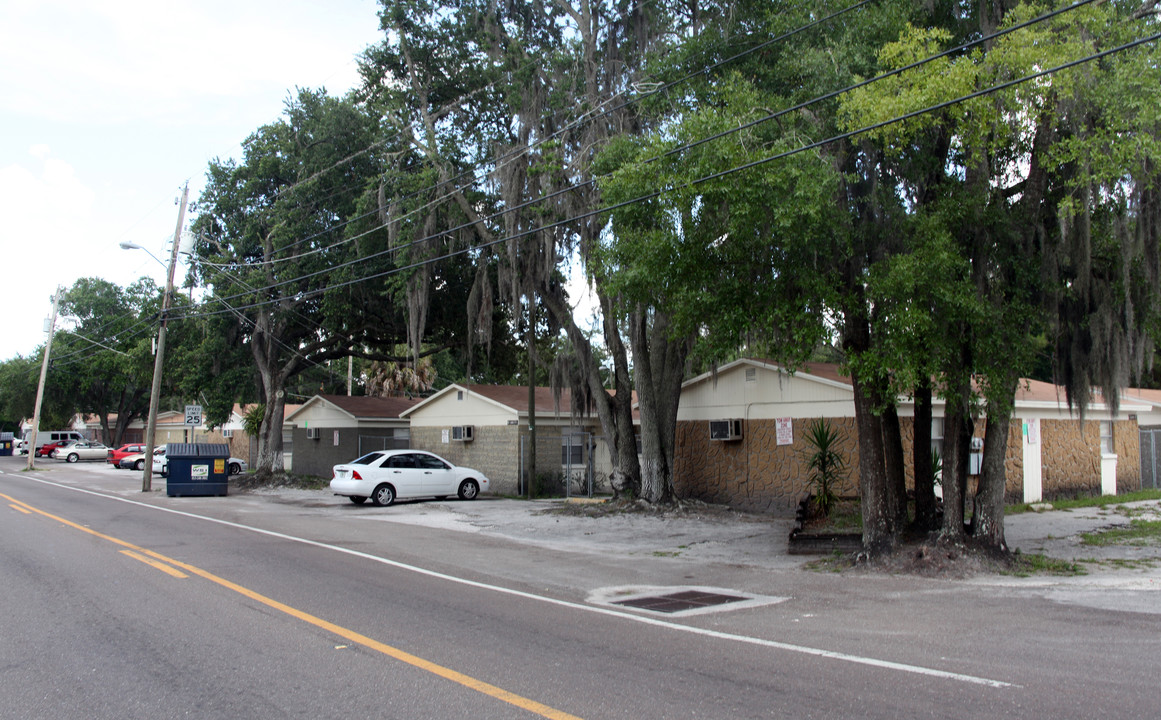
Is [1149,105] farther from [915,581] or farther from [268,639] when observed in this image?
[268,639]

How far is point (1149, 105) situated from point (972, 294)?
8.37 feet

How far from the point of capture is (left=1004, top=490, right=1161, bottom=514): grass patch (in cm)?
1825

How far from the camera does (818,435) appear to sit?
51.1ft

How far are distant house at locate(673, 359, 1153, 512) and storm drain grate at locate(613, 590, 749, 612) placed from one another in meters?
8.83

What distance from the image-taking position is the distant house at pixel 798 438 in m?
18.1

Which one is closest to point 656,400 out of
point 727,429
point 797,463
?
point 727,429

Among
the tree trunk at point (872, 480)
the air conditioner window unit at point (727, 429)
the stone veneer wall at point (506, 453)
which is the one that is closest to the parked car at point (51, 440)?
the stone veneer wall at point (506, 453)

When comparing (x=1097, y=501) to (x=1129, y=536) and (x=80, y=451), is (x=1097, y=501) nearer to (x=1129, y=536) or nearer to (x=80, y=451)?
(x=1129, y=536)

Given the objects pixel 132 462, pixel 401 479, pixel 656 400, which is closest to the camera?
pixel 656 400

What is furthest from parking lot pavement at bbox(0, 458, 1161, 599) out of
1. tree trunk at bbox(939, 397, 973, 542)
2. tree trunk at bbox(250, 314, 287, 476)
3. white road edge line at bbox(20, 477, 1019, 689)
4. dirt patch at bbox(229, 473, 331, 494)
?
tree trunk at bbox(250, 314, 287, 476)

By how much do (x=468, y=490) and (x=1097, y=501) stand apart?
16514 mm

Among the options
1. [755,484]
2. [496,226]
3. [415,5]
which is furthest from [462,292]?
[755,484]

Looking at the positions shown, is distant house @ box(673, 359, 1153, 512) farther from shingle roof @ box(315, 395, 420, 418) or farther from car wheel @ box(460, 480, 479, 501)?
shingle roof @ box(315, 395, 420, 418)

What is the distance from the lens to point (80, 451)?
54.2 m
